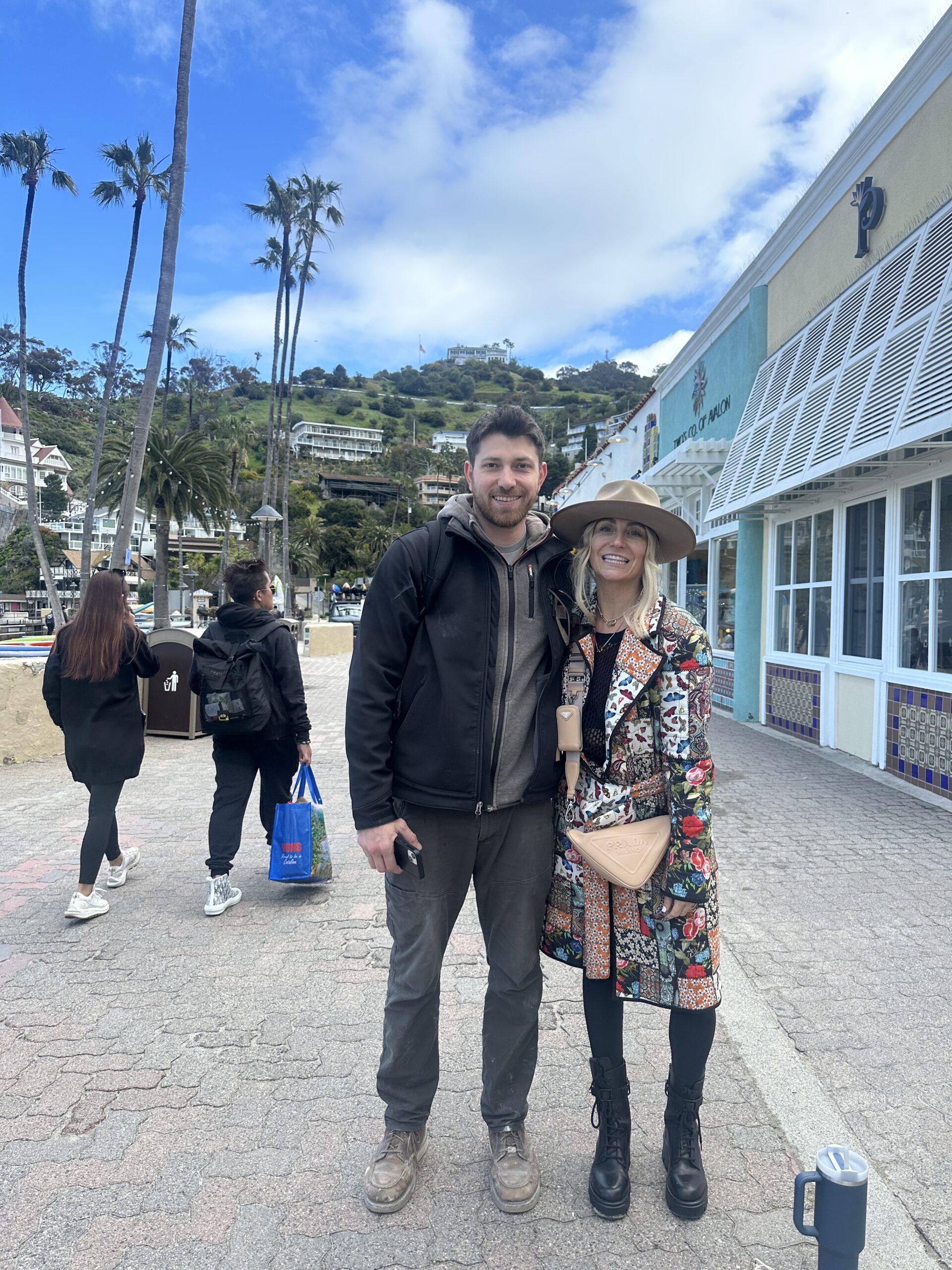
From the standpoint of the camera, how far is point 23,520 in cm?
6762

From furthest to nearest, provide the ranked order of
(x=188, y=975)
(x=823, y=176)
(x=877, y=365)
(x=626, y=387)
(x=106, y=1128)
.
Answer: (x=626, y=387), (x=823, y=176), (x=877, y=365), (x=188, y=975), (x=106, y=1128)

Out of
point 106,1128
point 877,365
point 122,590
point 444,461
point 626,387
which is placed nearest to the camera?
point 106,1128

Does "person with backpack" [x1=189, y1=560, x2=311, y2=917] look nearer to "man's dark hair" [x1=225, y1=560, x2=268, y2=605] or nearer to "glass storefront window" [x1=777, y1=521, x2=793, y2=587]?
"man's dark hair" [x1=225, y1=560, x2=268, y2=605]

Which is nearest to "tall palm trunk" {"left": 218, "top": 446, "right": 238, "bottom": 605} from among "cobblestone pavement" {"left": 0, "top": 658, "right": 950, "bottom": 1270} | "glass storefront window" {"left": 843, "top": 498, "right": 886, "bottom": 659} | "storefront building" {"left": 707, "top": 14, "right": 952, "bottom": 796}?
"storefront building" {"left": 707, "top": 14, "right": 952, "bottom": 796}

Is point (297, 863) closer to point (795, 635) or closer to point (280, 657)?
point (280, 657)

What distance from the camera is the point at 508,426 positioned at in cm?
232

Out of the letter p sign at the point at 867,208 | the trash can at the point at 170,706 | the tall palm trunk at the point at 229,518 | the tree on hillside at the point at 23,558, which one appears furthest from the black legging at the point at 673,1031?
the tree on hillside at the point at 23,558

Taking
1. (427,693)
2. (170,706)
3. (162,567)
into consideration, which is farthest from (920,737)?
(162,567)

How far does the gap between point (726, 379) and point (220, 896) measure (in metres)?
11.9

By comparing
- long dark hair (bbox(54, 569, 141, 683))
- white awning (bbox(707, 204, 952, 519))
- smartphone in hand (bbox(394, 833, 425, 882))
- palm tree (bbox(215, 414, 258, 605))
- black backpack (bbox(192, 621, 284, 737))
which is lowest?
smartphone in hand (bbox(394, 833, 425, 882))

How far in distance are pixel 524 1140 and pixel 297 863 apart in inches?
93.5

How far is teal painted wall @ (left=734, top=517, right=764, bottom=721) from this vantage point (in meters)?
11.5

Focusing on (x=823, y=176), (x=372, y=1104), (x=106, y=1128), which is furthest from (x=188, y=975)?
(x=823, y=176)

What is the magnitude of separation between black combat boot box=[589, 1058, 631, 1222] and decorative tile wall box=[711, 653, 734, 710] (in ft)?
34.6
